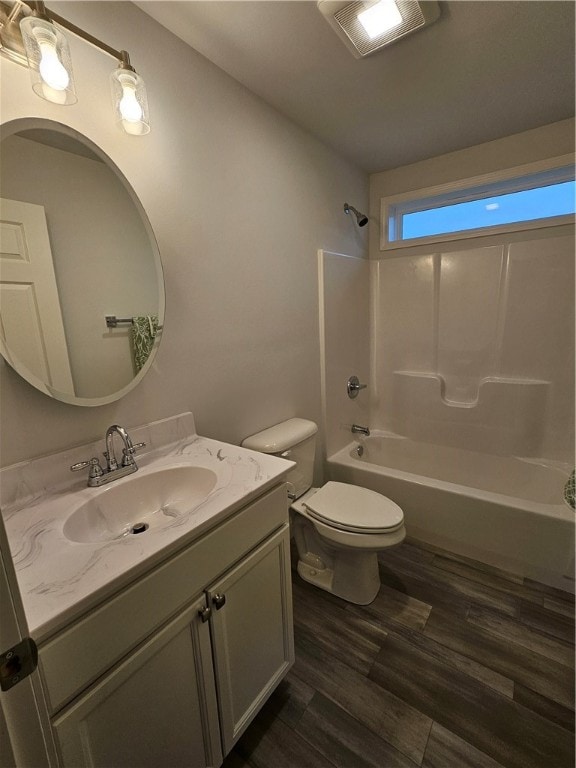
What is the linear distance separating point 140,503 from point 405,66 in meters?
2.02

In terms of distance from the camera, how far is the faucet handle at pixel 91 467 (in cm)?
102

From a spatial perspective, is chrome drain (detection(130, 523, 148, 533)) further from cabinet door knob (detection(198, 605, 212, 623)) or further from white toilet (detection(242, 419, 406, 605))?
white toilet (detection(242, 419, 406, 605))

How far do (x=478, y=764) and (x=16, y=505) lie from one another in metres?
1.61

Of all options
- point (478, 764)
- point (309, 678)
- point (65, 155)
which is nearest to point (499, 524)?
point (478, 764)

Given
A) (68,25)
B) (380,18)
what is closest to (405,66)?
(380,18)

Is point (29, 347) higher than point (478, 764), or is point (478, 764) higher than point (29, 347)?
point (29, 347)

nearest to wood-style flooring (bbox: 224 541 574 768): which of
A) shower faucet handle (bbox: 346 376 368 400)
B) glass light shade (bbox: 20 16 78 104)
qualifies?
shower faucet handle (bbox: 346 376 368 400)

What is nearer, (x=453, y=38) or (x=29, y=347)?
(x=29, y=347)

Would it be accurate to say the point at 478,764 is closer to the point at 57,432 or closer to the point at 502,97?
the point at 57,432

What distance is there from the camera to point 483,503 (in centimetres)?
179

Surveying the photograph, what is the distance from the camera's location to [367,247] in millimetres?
2643

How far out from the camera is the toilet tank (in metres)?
1.61

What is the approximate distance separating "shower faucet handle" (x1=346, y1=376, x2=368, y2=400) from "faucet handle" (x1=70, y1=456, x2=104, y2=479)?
1.79 m

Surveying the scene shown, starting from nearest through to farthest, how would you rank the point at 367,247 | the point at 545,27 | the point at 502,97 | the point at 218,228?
1. the point at 545,27
2. the point at 218,228
3. the point at 502,97
4. the point at 367,247
